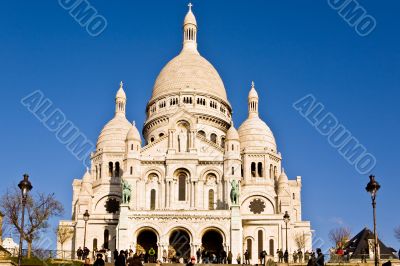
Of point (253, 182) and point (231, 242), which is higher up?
point (253, 182)

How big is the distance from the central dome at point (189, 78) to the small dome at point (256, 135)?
23.0 ft

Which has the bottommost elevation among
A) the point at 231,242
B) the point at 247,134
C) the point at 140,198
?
the point at 231,242

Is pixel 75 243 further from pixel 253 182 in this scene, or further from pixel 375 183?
pixel 375 183

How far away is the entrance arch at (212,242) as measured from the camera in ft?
251

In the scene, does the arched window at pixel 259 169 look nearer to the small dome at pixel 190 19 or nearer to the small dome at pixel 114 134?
the small dome at pixel 114 134

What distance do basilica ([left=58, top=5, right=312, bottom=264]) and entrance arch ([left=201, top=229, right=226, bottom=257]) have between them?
0.35 ft

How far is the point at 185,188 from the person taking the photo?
81750 mm

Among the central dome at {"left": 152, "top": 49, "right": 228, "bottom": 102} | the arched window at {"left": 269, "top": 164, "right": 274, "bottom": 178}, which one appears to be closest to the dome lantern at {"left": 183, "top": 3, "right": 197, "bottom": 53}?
the central dome at {"left": 152, "top": 49, "right": 228, "bottom": 102}

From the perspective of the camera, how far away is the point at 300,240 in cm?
8544

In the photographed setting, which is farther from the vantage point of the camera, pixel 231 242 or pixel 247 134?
pixel 247 134

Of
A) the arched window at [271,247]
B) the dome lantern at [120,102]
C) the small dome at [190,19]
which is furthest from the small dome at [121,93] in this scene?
the arched window at [271,247]

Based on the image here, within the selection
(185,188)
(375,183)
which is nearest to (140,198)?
(185,188)

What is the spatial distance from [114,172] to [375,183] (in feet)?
193

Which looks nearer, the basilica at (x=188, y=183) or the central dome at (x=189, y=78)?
the basilica at (x=188, y=183)
